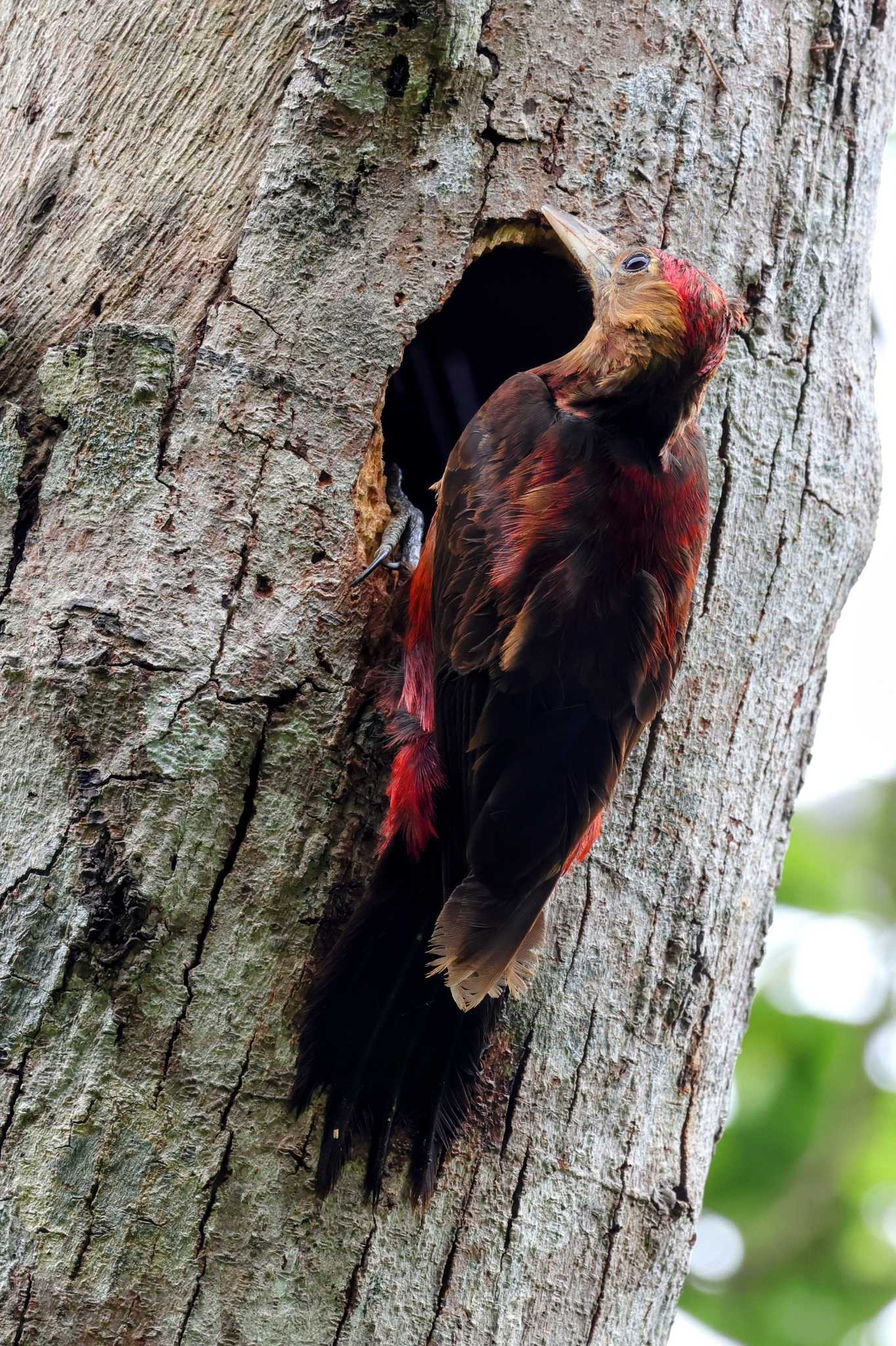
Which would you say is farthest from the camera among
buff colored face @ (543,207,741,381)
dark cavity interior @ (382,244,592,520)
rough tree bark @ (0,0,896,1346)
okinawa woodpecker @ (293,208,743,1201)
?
dark cavity interior @ (382,244,592,520)

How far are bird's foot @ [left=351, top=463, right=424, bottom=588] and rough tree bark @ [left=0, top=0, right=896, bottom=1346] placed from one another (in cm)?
4

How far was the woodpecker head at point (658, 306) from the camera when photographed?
275cm

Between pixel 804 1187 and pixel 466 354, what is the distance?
3784mm

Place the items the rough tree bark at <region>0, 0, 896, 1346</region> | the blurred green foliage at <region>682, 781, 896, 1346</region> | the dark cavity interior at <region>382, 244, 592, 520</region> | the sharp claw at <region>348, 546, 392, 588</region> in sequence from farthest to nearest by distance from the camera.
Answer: the blurred green foliage at <region>682, 781, 896, 1346</region>
the dark cavity interior at <region>382, 244, 592, 520</region>
the sharp claw at <region>348, 546, 392, 588</region>
the rough tree bark at <region>0, 0, 896, 1346</region>

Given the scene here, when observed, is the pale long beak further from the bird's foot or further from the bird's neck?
the bird's foot

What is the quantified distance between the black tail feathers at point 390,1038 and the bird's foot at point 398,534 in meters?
0.58

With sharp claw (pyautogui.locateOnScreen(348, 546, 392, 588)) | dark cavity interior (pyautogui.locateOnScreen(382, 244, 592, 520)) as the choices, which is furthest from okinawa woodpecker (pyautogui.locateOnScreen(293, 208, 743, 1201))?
dark cavity interior (pyautogui.locateOnScreen(382, 244, 592, 520))

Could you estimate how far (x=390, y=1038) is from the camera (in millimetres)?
2455

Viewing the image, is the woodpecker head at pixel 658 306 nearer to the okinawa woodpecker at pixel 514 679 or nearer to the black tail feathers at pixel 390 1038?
the okinawa woodpecker at pixel 514 679

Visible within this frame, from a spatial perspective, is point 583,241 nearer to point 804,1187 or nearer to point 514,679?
point 514,679

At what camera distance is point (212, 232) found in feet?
8.64

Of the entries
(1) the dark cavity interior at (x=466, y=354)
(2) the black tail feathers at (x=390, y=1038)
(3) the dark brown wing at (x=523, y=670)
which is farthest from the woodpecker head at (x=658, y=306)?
(2) the black tail feathers at (x=390, y=1038)

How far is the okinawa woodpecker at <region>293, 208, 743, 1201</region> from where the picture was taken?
2328 mm

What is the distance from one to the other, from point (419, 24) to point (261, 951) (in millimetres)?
1880
